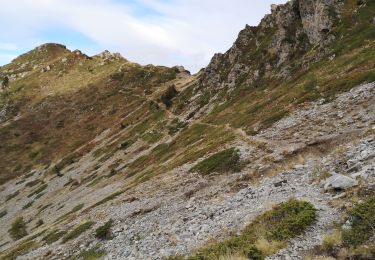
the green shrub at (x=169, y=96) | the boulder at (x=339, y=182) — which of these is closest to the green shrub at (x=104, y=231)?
Result: the boulder at (x=339, y=182)

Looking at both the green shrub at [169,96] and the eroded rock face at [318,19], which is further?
the green shrub at [169,96]

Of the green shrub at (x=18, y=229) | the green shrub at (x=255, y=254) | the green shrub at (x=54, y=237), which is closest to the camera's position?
the green shrub at (x=255, y=254)

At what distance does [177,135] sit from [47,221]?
28.8 m

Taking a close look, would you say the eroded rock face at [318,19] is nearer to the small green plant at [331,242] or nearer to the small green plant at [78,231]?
the small green plant at [78,231]

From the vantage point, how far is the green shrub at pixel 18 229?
61.7 m

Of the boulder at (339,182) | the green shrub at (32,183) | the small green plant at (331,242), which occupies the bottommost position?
the small green plant at (331,242)

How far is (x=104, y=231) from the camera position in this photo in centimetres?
3409

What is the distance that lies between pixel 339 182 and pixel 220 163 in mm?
18436

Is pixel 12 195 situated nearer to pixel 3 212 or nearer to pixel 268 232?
pixel 3 212

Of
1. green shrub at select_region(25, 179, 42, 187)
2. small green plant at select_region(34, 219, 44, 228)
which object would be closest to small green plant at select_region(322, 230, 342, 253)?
small green plant at select_region(34, 219, 44, 228)

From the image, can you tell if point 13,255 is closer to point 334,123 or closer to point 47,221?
point 47,221

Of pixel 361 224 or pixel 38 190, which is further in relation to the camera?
pixel 38 190

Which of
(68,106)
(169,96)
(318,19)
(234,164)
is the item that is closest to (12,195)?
(169,96)

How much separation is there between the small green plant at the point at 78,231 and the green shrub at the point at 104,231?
11.6ft
